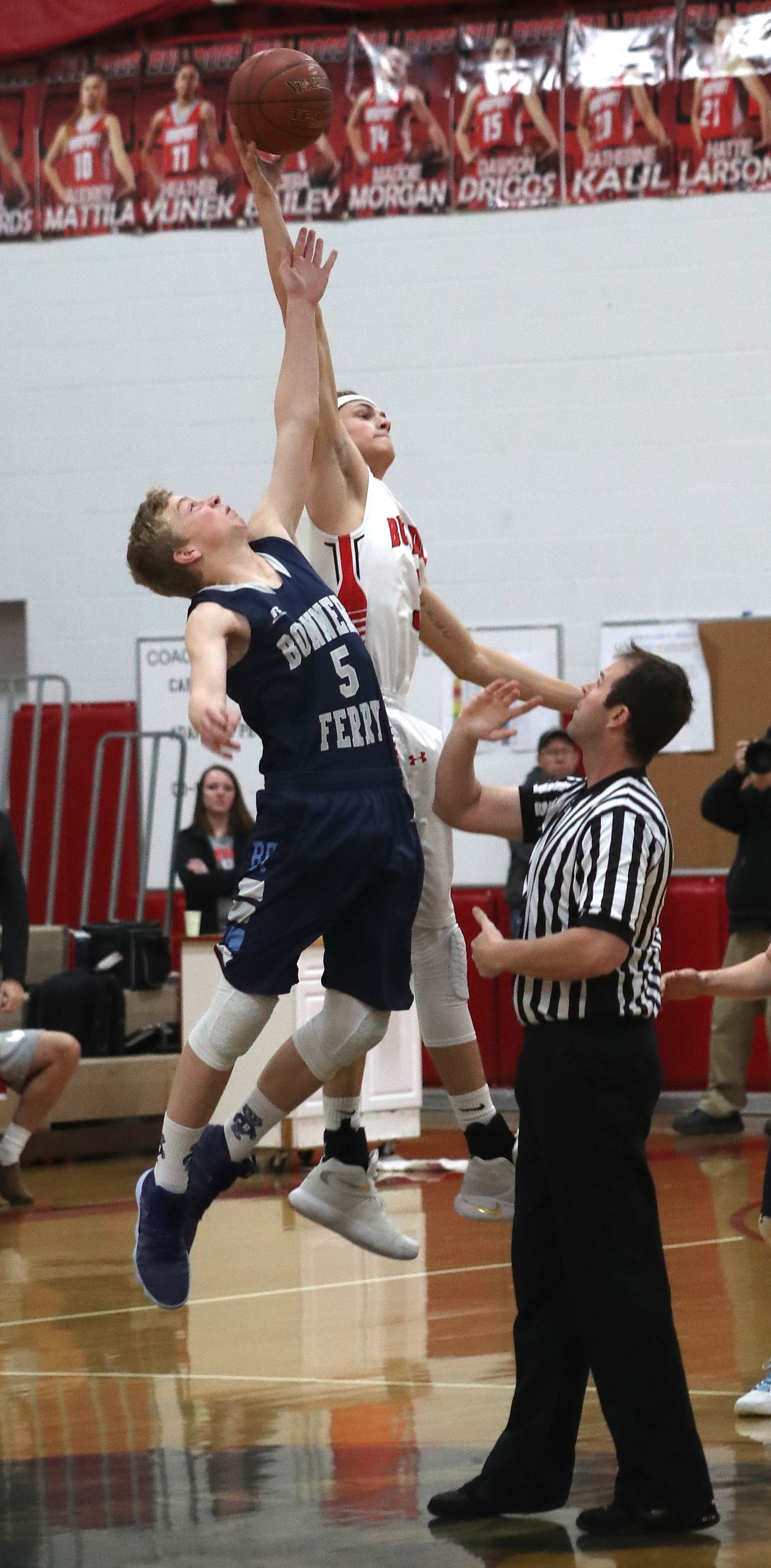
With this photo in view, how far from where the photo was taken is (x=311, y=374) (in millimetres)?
4547

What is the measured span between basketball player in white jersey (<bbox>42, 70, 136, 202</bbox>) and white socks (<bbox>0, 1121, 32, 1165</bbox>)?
6.09 metres

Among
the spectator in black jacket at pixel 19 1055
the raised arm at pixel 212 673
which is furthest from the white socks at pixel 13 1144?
the raised arm at pixel 212 673

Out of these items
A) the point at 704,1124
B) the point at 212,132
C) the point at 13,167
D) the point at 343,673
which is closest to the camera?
the point at 343,673

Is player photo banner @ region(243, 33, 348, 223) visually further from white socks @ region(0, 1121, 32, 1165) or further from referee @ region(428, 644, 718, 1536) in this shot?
referee @ region(428, 644, 718, 1536)

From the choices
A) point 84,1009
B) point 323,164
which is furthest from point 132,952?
point 323,164

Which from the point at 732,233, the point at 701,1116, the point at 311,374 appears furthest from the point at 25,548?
the point at 311,374

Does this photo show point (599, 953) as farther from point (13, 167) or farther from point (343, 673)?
point (13, 167)

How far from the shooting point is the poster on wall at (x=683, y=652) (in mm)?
11281

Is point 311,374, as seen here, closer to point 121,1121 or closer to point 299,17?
point 121,1121

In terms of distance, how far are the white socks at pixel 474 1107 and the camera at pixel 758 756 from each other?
477 cm

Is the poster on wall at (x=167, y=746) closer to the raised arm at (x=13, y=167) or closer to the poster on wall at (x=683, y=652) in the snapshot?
the poster on wall at (x=683, y=652)

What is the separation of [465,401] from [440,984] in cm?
754

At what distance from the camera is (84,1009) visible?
33.5ft

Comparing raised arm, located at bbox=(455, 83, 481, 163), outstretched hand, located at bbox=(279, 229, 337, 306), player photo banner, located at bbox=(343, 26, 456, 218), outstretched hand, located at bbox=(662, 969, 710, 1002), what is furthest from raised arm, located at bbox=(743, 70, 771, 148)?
outstretched hand, located at bbox=(662, 969, 710, 1002)
